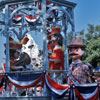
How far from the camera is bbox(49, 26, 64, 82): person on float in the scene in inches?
377

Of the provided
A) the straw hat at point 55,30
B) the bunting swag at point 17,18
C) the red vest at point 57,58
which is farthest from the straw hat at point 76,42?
the bunting swag at point 17,18

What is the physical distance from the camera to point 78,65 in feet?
22.9

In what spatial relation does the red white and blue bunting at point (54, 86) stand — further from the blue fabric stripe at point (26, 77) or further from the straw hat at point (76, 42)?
the straw hat at point (76, 42)

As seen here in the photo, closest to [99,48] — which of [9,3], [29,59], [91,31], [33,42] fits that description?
[91,31]

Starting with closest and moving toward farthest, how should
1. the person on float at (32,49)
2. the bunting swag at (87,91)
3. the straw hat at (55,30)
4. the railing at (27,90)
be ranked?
the bunting swag at (87,91) < the railing at (27,90) < the straw hat at (55,30) < the person on float at (32,49)

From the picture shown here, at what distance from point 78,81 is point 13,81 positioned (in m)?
2.14

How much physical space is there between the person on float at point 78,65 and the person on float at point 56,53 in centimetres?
203

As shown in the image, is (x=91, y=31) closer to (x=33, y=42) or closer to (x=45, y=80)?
(x=33, y=42)

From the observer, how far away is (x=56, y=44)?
407 inches

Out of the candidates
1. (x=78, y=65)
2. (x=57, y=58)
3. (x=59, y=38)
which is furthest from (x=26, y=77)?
(x=59, y=38)

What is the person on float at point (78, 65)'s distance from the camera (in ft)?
22.3

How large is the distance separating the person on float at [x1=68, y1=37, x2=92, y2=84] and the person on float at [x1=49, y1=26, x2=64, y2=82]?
203 centimetres

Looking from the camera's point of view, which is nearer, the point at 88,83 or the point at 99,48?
the point at 88,83

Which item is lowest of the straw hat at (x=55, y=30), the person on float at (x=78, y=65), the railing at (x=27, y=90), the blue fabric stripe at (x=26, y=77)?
the railing at (x=27, y=90)
